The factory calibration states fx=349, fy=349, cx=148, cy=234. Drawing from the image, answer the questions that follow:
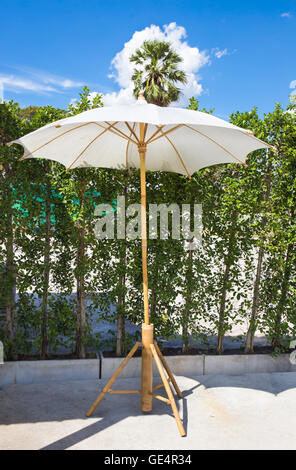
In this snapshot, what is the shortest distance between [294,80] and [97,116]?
3.14 metres

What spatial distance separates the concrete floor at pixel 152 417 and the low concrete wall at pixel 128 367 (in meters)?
0.12

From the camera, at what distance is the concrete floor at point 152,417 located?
9.71ft

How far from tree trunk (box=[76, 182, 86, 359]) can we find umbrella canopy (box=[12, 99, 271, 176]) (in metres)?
0.59

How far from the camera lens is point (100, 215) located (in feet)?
13.9

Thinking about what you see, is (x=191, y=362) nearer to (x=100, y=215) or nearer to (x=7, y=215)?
(x=100, y=215)

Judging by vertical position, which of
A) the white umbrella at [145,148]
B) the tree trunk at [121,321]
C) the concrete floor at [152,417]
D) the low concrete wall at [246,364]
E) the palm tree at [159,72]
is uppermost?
the palm tree at [159,72]

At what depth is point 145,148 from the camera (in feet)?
11.3

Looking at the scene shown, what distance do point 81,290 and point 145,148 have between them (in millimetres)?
1995

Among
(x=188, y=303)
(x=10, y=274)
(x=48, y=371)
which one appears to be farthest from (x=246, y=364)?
(x=10, y=274)

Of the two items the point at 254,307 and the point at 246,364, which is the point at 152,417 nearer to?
the point at 246,364

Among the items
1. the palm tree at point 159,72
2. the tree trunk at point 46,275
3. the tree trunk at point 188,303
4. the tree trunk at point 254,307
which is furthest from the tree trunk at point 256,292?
the palm tree at point 159,72

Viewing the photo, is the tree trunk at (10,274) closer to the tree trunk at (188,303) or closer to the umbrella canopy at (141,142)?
the umbrella canopy at (141,142)
